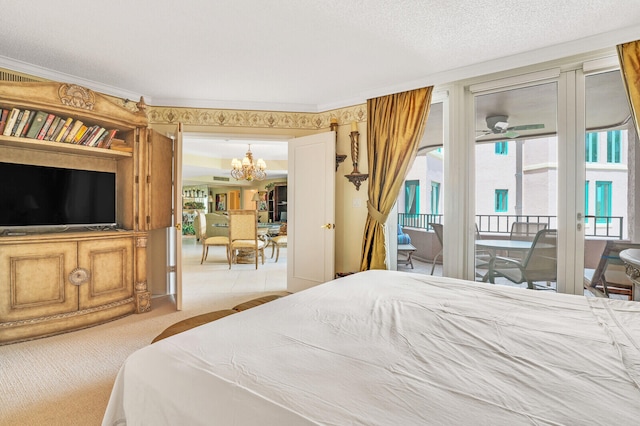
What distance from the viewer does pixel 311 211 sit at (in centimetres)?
406

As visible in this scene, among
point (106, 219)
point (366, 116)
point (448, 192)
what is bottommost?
point (106, 219)

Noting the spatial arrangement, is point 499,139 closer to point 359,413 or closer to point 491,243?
point 491,243

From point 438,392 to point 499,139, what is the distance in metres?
3.05

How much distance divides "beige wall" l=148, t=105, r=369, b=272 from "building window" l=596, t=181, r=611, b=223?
7.11 ft

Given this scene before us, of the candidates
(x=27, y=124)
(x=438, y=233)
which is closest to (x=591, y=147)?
(x=438, y=233)

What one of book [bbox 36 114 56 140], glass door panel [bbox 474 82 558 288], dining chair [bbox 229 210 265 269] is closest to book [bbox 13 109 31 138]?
book [bbox 36 114 56 140]

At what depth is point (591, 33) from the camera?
8.14 ft

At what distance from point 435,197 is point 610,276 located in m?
1.63

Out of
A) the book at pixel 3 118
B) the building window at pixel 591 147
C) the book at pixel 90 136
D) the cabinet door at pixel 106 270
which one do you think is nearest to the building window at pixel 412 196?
the building window at pixel 591 147

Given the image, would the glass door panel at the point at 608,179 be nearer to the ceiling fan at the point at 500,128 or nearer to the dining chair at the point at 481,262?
the ceiling fan at the point at 500,128

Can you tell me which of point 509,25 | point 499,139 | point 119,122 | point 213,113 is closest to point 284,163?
point 213,113

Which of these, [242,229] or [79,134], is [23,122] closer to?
[79,134]

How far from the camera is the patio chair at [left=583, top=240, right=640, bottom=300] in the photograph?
2.66m

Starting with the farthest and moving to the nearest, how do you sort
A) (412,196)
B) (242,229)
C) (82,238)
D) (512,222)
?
(242,229), (412,196), (512,222), (82,238)
